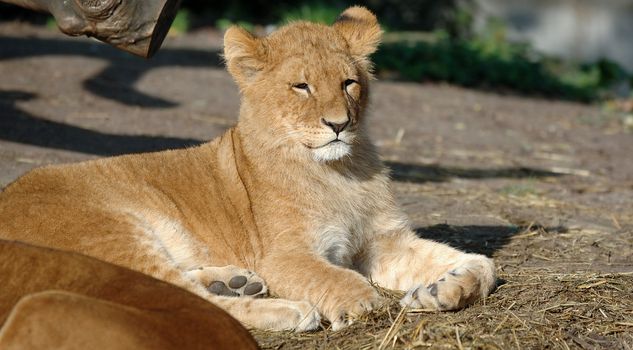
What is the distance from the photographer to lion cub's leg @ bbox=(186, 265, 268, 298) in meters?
4.80

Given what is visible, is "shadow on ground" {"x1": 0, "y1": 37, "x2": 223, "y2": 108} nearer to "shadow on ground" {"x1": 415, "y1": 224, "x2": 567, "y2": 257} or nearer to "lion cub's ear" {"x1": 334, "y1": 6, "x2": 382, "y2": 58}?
"shadow on ground" {"x1": 415, "y1": 224, "x2": 567, "y2": 257}

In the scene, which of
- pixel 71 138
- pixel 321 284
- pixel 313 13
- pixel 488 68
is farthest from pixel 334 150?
pixel 313 13

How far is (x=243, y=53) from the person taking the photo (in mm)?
5234

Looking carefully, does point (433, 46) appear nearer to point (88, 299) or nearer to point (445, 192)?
point (445, 192)

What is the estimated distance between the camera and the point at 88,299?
329cm

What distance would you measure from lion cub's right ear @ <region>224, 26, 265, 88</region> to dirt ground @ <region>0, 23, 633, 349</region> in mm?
1493

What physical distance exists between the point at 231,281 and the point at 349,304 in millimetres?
598

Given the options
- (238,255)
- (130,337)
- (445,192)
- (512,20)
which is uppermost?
(130,337)

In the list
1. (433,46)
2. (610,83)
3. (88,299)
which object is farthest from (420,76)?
(88,299)

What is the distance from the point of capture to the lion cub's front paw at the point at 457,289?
15.1ft

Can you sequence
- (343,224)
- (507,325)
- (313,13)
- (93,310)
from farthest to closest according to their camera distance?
1. (313,13)
2. (343,224)
3. (507,325)
4. (93,310)

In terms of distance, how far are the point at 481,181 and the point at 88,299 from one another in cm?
570

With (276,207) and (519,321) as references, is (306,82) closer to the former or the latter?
(276,207)

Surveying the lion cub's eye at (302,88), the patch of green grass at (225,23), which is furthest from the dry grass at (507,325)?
the patch of green grass at (225,23)
